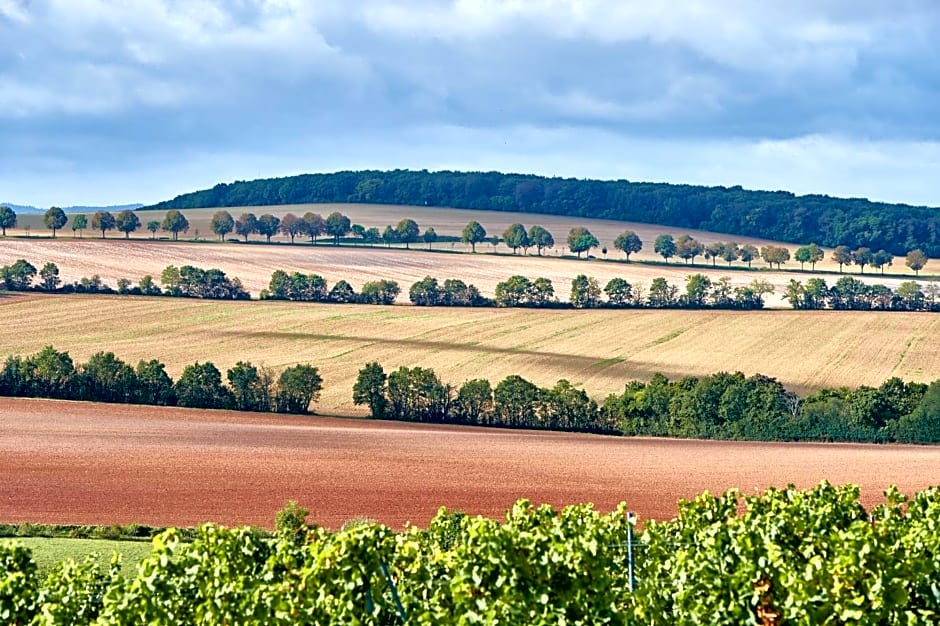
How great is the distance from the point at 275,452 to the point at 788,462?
23388mm

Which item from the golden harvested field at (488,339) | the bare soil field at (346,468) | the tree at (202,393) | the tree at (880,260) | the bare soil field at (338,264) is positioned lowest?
the bare soil field at (346,468)

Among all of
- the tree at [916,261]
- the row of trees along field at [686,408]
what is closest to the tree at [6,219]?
the row of trees along field at [686,408]

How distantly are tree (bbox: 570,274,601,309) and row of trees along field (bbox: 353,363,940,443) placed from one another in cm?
4415

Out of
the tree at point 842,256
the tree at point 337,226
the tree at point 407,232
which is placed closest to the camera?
the tree at point 842,256

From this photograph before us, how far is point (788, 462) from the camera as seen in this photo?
2297 inches

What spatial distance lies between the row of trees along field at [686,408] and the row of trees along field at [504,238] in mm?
90622

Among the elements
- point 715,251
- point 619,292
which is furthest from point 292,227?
point 619,292

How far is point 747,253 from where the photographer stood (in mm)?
165875

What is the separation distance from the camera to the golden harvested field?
88.1 meters

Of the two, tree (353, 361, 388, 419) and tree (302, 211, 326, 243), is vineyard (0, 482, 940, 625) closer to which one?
tree (353, 361, 388, 419)

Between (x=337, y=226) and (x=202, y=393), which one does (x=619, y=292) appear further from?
(x=337, y=226)

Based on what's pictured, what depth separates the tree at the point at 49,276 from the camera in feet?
382

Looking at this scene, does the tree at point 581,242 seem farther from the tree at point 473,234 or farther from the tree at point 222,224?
the tree at point 222,224

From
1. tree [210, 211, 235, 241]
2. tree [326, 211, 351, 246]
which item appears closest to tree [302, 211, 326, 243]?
tree [326, 211, 351, 246]
